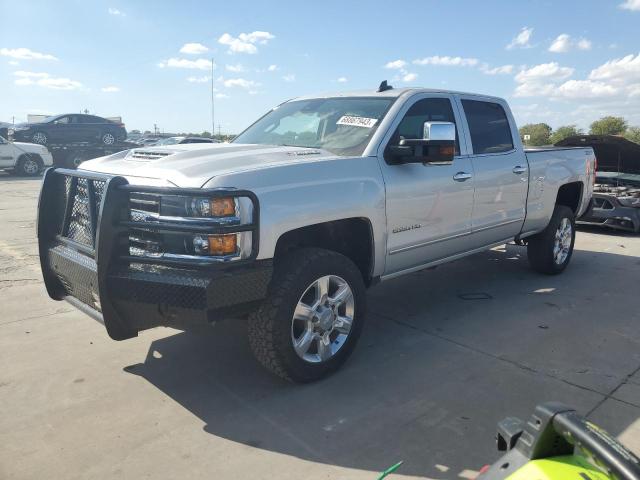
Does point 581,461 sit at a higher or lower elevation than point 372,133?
lower

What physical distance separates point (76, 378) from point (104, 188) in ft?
4.50

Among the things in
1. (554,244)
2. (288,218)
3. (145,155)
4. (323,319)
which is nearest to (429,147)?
(288,218)

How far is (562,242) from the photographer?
617 centimetres

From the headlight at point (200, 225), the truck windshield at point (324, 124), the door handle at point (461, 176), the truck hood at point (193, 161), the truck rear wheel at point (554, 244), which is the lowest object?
the truck rear wheel at point (554, 244)

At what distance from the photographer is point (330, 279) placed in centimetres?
338

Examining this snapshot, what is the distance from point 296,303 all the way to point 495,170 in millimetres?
2599

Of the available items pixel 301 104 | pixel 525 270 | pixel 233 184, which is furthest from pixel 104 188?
pixel 525 270

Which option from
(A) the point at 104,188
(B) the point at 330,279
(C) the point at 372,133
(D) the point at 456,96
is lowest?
(B) the point at 330,279

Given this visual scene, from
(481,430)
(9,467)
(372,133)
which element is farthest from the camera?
(372,133)

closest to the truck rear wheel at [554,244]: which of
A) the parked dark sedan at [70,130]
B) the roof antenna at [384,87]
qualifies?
the roof antenna at [384,87]

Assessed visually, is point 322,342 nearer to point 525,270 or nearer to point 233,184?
point 233,184

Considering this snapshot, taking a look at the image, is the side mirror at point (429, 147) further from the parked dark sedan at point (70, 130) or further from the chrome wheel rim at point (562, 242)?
the parked dark sedan at point (70, 130)

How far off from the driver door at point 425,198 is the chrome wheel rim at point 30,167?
19235 millimetres

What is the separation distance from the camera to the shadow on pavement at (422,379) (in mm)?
2762
